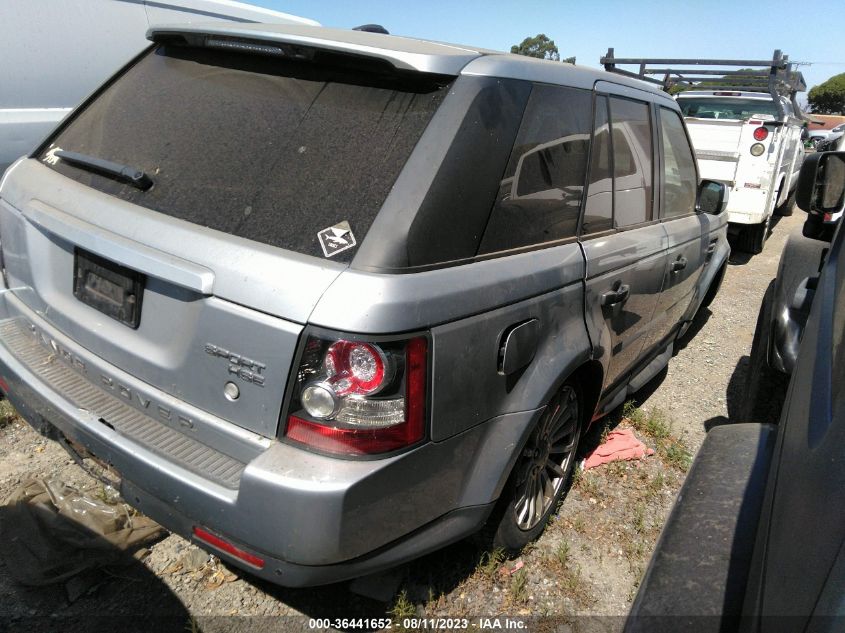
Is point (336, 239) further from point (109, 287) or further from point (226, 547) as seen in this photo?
point (226, 547)

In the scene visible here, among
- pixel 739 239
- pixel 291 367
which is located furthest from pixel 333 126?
pixel 739 239

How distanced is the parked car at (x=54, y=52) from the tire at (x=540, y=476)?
11.5 ft

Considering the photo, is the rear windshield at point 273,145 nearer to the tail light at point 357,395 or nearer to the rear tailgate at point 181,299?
the rear tailgate at point 181,299

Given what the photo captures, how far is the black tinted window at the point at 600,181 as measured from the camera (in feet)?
8.54

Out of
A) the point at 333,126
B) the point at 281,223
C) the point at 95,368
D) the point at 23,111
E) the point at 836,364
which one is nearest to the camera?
the point at 836,364

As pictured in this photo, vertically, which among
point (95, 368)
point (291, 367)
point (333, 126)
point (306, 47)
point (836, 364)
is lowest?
point (95, 368)

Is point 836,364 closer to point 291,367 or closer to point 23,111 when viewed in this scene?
point 291,367

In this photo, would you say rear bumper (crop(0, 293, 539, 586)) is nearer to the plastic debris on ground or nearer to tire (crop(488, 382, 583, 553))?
tire (crop(488, 382, 583, 553))

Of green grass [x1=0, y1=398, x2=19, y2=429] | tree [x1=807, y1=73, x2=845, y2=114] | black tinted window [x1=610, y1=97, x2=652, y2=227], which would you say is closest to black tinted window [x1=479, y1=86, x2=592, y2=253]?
black tinted window [x1=610, y1=97, x2=652, y2=227]

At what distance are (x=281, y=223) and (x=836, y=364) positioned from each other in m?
1.46

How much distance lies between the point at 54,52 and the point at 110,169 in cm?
320

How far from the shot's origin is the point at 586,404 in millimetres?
2949

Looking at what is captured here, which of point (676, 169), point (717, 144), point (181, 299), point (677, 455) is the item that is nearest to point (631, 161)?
point (676, 169)

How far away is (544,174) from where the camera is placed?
2.27 meters
